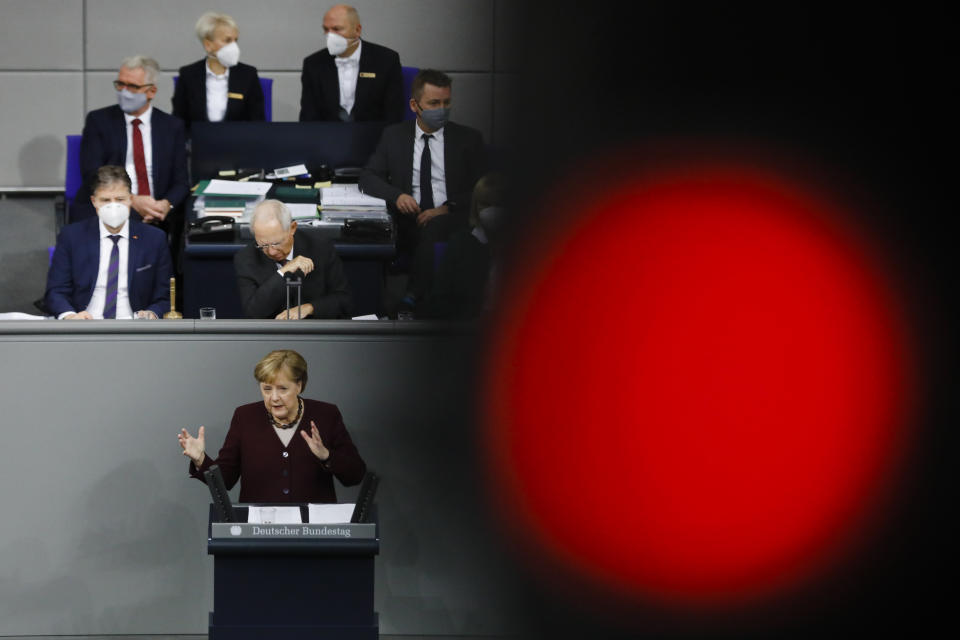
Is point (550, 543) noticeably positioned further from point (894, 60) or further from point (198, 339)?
point (198, 339)

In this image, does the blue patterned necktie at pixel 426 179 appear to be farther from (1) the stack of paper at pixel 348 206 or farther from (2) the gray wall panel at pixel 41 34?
(2) the gray wall panel at pixel 41 34

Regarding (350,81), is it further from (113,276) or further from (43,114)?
(43,114)

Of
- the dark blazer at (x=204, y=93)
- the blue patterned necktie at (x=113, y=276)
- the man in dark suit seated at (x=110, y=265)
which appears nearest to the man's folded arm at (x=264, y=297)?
the man in dark suit seated at (x=110, y=265)

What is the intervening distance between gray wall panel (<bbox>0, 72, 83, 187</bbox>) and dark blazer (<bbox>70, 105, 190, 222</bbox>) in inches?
114

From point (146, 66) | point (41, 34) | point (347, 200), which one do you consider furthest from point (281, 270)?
point (41, 34)

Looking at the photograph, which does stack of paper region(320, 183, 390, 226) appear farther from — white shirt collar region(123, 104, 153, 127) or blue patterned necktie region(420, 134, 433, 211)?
white shirt collar region(123, 104, 153, 127)

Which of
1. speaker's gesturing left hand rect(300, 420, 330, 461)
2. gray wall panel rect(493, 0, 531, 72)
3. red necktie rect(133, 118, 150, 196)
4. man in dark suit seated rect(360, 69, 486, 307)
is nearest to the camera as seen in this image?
gray wall panel rect(493, 0, 531, 72)

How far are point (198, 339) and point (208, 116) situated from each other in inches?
109

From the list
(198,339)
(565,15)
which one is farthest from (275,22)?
(565,15)

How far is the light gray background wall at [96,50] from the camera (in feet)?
31.2

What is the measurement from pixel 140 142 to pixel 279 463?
3.09 metres

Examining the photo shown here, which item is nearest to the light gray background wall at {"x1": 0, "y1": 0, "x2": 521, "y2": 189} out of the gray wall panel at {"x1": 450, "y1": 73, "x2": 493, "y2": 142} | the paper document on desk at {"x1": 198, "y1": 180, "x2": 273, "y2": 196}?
the paper document on desk at {"x1": 198, "y1": 180, "x2": 273, "y2": 196}

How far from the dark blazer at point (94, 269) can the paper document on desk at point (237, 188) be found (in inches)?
42.6

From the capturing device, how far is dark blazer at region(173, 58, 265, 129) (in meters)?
7.12
